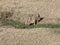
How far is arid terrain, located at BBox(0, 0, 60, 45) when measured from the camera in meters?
9.41

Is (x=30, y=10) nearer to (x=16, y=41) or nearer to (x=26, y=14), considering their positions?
(x=26, y=14)

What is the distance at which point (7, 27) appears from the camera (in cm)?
1122

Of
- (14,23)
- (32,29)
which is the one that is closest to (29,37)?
(32,29)

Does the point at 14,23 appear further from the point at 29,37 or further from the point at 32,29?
the point at 29,37

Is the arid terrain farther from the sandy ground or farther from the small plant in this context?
the small plant

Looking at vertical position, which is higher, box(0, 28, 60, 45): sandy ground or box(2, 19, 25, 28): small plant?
box(0, 28, 60, 45): sandy ground

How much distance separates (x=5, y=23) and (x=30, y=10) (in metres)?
2.22

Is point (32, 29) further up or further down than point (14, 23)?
further up

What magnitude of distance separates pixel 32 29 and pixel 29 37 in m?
1.13

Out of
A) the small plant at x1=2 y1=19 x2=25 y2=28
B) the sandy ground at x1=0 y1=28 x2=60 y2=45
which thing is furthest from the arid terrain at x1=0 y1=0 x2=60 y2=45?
the small plant at x1=2 y1=19 x2=25 y2=28

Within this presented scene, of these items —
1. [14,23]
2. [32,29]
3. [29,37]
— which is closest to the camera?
[29,37]

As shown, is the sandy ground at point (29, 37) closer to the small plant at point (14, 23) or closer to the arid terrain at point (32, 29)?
the arid terrain at point (32, 29)

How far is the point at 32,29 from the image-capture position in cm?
1081

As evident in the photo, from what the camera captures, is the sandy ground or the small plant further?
the small plant
